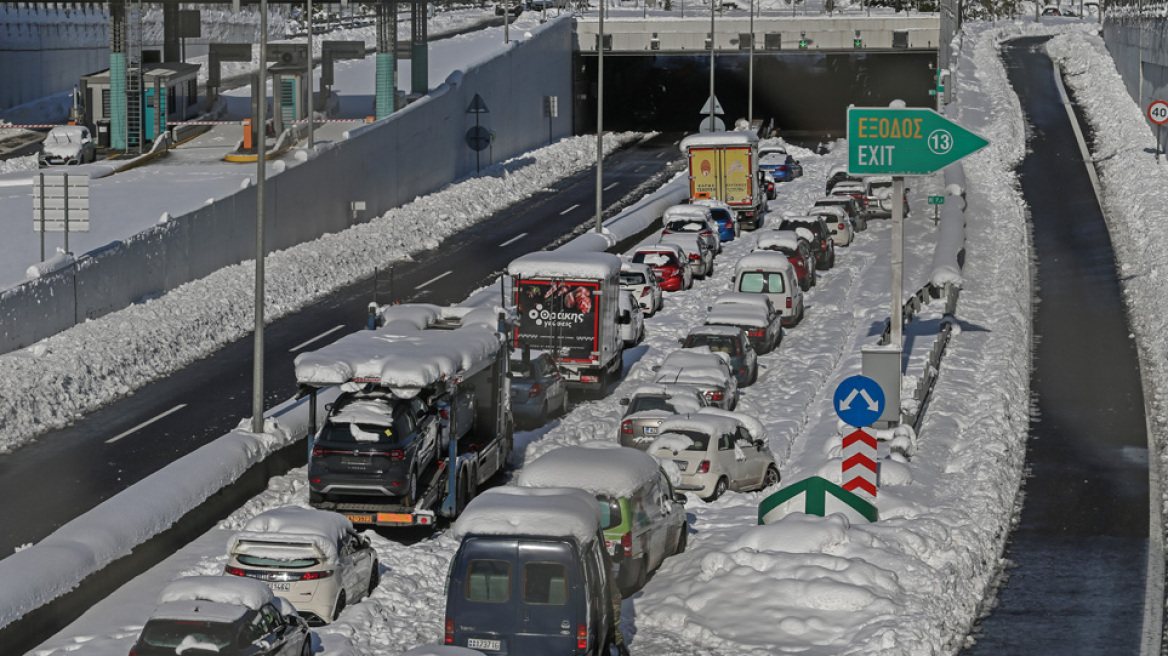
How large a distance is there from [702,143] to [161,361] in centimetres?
2592

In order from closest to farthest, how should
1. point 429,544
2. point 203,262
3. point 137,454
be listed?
point 429,544 < point 137,454 < point 203,262

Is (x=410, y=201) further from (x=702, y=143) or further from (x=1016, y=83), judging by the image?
(x=1016, y=83)

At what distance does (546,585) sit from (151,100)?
1985 inches

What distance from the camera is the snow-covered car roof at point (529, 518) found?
18062 millimetres

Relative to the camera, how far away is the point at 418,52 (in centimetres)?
6769

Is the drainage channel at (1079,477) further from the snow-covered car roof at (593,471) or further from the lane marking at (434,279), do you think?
the lane marking at (434,279)

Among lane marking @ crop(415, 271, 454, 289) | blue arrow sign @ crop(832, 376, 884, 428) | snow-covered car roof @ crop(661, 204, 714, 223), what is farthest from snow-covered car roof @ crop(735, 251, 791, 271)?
blue arrow sign @ crop(832, 376, 884, 428)

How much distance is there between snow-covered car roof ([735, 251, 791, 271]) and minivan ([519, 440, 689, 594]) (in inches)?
825

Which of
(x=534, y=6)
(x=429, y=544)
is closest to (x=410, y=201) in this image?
(x=429, y=544)

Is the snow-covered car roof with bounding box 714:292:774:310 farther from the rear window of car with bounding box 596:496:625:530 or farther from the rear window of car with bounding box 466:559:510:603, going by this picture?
the rear window of car with bounding box 466:559:510:603

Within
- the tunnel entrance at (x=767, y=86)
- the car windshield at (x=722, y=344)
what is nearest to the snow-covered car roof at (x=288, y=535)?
the car windshield at (x=722, y=344)

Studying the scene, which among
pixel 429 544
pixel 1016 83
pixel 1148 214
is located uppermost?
pixel 1016 83

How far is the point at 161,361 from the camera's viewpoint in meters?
39.6

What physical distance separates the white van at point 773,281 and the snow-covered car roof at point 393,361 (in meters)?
17.7
